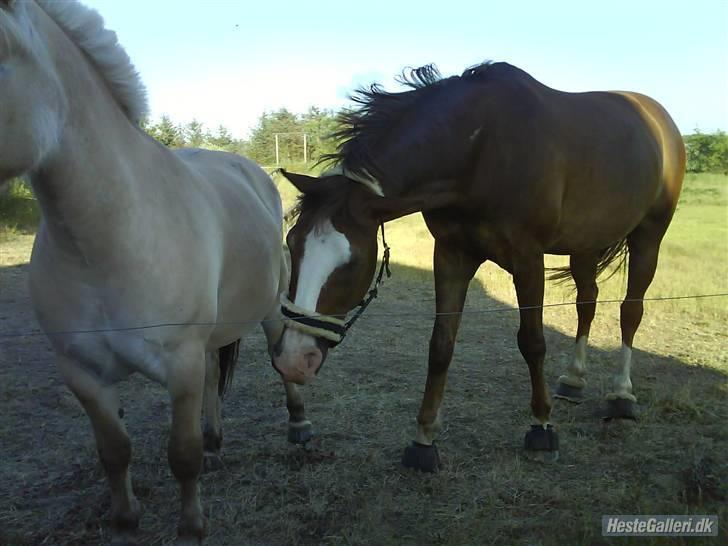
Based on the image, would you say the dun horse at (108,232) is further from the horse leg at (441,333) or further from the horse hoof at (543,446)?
the horse hoof at (543,446)

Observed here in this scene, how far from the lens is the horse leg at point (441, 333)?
3.19 meters

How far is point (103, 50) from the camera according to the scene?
198cm

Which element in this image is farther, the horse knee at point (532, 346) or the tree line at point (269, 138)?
the tree line at point (269, 138)

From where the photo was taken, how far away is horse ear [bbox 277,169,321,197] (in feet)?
7.82

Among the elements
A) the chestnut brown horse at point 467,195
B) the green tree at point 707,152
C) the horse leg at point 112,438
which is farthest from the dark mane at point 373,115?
the green tree at point 707,152

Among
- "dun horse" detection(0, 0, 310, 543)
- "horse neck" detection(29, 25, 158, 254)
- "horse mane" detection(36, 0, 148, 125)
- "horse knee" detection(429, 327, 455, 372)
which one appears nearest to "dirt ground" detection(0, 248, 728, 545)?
"horse knee" detection(429, 327, 455, 372)

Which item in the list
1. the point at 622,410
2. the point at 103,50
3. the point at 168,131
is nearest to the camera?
the point at 103,50

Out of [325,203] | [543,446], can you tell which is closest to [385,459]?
[543,446]

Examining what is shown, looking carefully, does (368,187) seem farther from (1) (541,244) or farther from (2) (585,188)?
(2) (585,188)

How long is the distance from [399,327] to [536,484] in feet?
11.2

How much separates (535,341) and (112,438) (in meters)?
2.21

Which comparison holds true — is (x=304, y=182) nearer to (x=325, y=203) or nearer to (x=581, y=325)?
(x=325, y=203)

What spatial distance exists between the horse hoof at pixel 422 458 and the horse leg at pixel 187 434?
1.19 meters

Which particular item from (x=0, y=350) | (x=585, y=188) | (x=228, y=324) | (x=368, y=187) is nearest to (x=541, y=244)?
(x=585, y=188)
